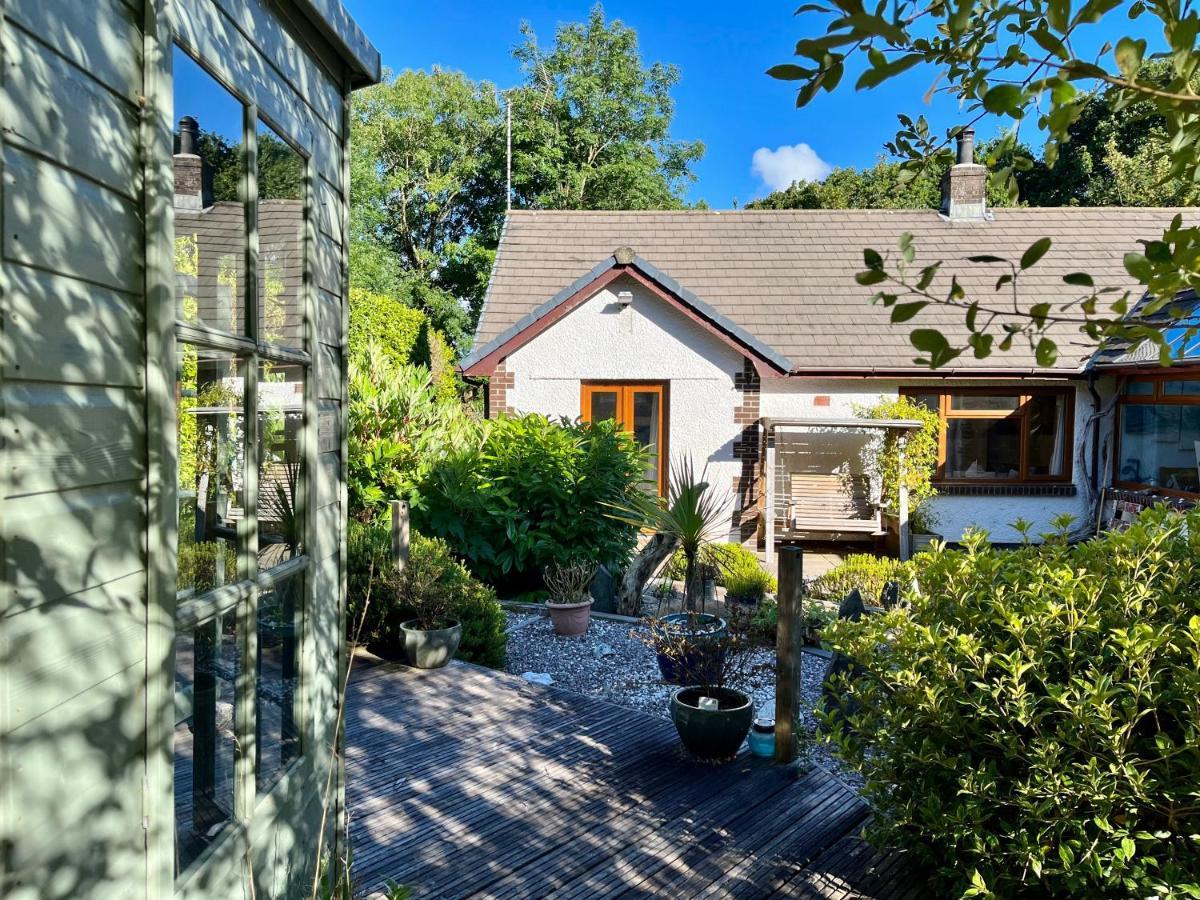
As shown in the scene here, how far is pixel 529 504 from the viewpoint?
9031 mm

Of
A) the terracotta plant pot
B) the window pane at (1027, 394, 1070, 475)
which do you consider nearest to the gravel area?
the terracotta plant pot

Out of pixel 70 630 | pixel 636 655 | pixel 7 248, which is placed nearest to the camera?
pixel 7 248

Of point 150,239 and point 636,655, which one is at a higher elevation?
point 150,239

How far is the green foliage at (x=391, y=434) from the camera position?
8.95m

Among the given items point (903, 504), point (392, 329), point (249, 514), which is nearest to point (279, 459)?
point (249, 514)

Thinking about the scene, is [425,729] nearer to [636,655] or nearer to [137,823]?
[636,655]

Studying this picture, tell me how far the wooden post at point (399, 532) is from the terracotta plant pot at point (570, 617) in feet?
5.02

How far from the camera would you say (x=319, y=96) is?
2.70 m

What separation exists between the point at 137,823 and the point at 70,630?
45 cm

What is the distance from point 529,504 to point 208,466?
277 inches

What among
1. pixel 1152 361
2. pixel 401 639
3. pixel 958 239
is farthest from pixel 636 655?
pixel 958 239

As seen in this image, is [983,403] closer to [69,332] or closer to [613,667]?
[613,667]

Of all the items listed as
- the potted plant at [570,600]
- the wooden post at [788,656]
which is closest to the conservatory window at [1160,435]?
the potted plant at [570,600]

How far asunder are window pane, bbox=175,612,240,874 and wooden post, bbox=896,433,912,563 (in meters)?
10.6
